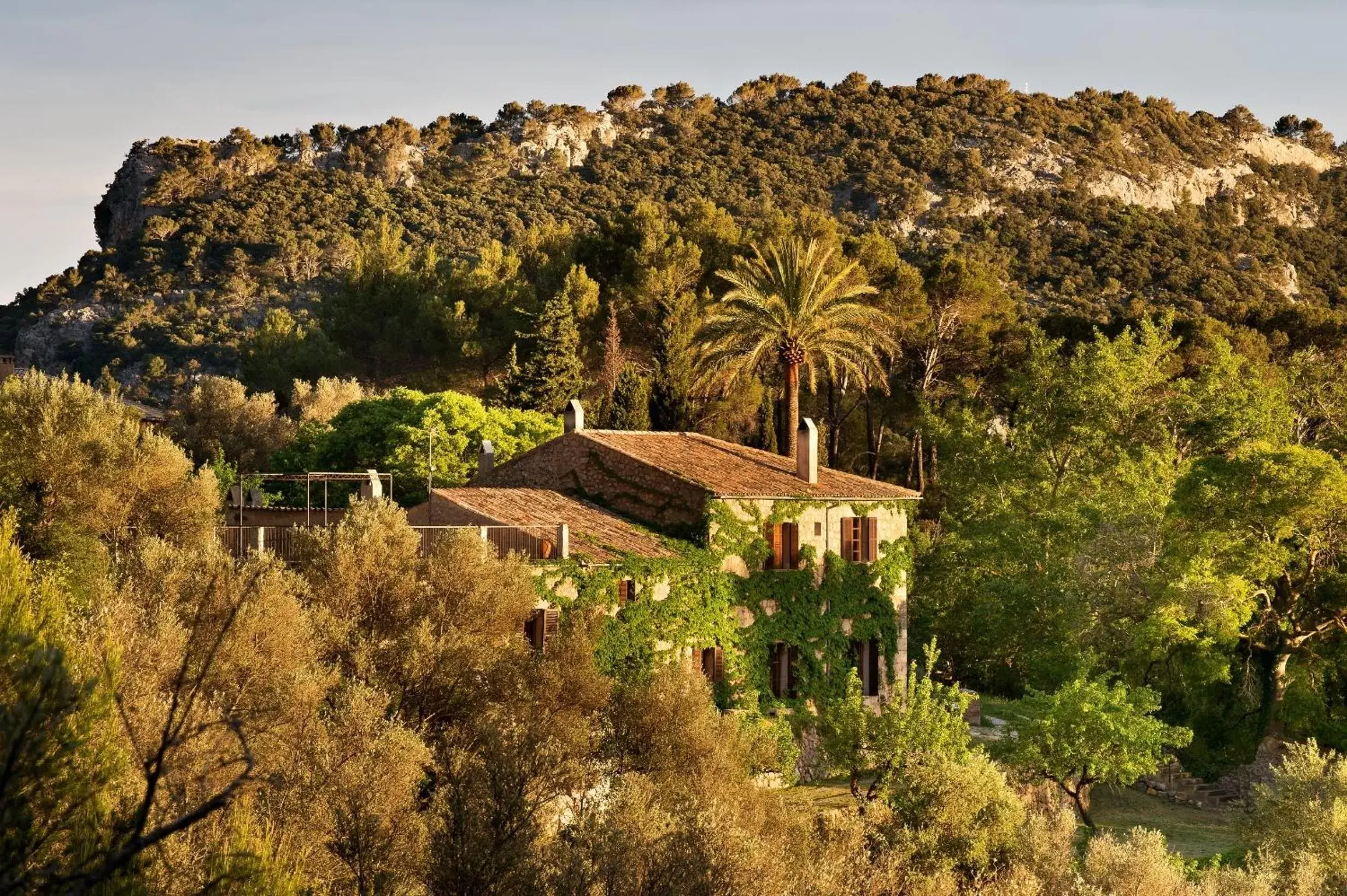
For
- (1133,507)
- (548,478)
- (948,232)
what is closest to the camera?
(548,478)

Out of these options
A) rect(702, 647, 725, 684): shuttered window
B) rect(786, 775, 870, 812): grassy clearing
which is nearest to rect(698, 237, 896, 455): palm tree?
rect(702, 647, 725, 684): shuttered window

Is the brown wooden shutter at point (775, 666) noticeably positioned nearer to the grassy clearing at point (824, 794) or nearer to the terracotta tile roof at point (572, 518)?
the grassy clearing at point (824, 794)

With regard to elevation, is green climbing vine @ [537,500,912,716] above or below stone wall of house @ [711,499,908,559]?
below

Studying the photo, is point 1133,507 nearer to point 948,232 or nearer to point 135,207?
point 948,232

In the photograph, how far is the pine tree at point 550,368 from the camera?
185 feet

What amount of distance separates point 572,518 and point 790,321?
1251cm

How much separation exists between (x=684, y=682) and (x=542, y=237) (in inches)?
1739

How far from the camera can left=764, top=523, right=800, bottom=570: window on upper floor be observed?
38.8 m

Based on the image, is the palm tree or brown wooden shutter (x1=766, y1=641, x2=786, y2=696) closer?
brown wooden shutter (x1=766, y1=641, x2=786, y2=696)

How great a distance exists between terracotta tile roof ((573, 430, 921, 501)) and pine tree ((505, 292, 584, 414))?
13.0 m

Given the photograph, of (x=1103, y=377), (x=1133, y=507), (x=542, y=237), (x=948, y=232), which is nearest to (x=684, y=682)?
(x=1133, y=507)

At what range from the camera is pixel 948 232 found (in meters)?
90.7

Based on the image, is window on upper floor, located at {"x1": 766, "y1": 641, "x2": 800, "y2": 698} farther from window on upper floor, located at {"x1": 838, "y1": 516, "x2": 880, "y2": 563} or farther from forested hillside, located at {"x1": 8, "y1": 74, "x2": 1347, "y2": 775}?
forested hillside, located at {"x1": 8, "y1": 74, "x2": 1347, "y2": 775}

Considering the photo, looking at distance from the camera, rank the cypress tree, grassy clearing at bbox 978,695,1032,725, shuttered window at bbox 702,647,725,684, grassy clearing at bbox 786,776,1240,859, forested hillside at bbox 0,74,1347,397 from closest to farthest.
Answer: grassy clearing at bbox 786,776,1240,859 → grassy clearing at bbox 978,695,1032,725 → shuttered window at bbox 702,647,725,684 → the cypress tree → forested hillside at bbox 0,74,1347,397
